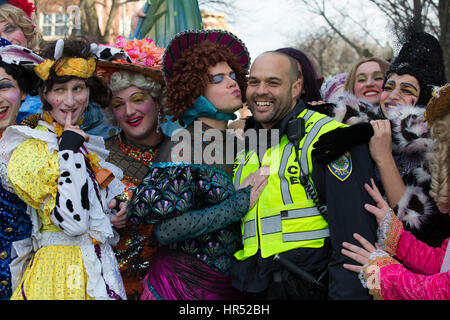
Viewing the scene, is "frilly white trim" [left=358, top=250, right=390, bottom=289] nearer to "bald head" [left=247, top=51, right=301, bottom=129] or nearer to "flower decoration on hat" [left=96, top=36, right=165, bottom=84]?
"bald head" [left=247, top=51, right=301, bottom=129]

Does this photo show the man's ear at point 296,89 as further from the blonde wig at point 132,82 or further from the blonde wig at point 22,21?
the blonde wig at point 22,21

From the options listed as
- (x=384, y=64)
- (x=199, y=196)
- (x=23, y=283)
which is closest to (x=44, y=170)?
(x=23, y=283)

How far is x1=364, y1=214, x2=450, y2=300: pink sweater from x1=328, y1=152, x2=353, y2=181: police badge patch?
0.35 m

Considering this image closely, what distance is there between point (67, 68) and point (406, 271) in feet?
7.85

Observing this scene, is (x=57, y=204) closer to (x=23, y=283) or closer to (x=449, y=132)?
(x=23, y=283)

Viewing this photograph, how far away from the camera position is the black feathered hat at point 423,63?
11.7ft

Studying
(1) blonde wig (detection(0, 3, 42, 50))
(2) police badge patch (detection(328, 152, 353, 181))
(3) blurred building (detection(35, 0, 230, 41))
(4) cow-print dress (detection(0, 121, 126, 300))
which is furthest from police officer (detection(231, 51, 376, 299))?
(3) blurred building (detection(35, 0, 230, 41))

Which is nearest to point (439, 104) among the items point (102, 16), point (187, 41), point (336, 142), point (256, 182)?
point (336, 142)

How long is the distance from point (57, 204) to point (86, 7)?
14703mm

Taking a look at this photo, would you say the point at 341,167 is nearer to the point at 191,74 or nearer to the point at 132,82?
the point at 191,74

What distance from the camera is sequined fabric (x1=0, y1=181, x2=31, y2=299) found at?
2.99m

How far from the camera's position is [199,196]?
3.24 m

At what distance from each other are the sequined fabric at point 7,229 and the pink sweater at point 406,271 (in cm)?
203
